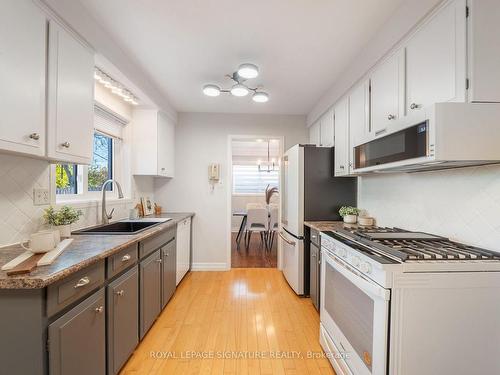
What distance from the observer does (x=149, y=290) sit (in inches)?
77.0

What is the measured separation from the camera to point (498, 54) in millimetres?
1064

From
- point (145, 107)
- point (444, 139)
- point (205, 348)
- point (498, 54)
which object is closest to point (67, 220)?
point (205, 348)

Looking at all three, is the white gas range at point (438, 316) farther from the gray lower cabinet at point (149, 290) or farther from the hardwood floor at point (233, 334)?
the gray lower cabinet at point (149, 290)

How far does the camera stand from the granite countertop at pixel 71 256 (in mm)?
891

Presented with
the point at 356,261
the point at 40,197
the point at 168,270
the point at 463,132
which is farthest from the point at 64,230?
the point at 463,132

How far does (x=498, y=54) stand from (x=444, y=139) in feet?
1.47

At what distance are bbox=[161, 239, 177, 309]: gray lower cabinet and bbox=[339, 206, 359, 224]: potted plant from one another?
1853mm

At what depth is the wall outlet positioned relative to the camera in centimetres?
153

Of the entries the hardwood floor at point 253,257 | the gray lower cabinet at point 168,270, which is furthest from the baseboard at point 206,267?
the gray lower cabinet at point 168,270

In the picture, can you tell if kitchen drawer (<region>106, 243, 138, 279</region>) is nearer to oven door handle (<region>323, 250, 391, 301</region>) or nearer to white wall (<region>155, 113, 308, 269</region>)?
oven door handle (<region>323, 250, 391, 301</region>)

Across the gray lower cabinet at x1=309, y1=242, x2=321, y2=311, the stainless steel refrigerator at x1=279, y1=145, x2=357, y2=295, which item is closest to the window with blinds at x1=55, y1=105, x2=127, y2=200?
the stainless steel refrigerator at x1=279, y1=145, x2=357, y2=295

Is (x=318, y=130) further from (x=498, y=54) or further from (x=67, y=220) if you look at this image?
(x=67, y=220)

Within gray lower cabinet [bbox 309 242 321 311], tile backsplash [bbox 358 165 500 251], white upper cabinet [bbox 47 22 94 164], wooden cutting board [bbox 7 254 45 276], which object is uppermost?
white upper cabinet [bbox 47 22 94 164]

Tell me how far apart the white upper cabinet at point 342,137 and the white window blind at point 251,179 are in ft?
15.0
